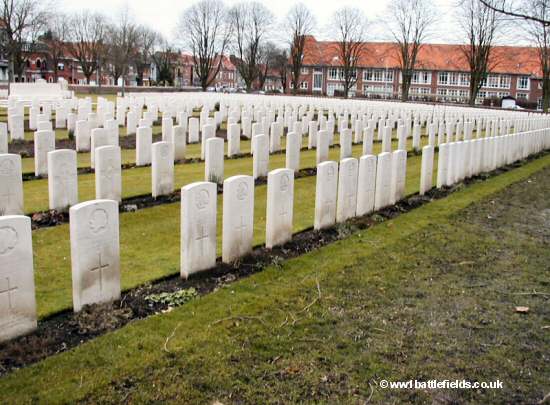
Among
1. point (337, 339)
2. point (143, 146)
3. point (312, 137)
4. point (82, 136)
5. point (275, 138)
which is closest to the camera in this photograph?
point (337, 339)

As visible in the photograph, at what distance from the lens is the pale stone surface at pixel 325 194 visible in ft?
24.9

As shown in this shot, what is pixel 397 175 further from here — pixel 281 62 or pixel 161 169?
pixel 281 62

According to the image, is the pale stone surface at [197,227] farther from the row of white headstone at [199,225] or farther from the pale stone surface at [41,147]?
the pale stone surface at [41,147]

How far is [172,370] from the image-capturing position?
4.07m

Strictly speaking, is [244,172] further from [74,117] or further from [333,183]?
[74,117]

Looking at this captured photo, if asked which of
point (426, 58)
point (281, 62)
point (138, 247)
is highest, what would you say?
point (426, 58)

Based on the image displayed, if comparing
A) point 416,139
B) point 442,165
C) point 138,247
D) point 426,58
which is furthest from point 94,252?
point 426,58

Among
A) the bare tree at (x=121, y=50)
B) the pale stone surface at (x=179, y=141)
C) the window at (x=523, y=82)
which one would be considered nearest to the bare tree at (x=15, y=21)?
the bare tree at (x=121, y=50)

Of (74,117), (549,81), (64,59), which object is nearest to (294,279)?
(74,117)

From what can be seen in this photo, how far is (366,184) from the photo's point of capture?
8.66 meters

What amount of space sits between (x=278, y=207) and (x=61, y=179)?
3418 millimetres

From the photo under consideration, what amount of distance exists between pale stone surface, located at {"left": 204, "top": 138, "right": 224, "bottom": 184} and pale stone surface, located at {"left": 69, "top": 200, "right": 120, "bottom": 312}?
5.59 meters

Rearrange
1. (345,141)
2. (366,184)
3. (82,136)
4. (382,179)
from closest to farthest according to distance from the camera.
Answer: (366,184) < (382,179) < (82,136) < (345,141)

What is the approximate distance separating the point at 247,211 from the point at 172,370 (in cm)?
265
